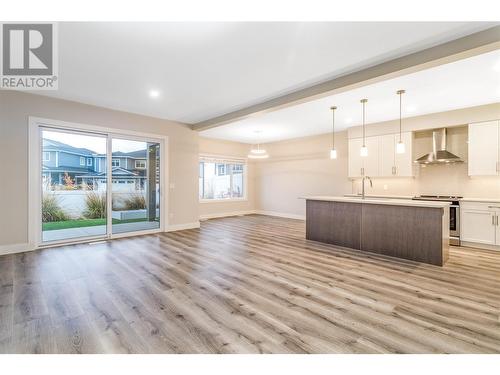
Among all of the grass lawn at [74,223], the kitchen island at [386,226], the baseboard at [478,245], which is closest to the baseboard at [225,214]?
the grass lawn at [74,223]

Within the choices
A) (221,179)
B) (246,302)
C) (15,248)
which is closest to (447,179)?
(246,302)

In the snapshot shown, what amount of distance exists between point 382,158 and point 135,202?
629cm

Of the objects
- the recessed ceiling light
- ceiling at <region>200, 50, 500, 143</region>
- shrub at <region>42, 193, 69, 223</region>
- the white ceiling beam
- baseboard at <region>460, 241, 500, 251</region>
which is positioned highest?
the recessed ceiling light

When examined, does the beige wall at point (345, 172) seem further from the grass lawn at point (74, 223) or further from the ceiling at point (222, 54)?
the grass lawn at point (74, 223)

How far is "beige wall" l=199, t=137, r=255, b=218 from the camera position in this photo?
28.5 ft

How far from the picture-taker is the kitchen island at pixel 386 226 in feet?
12.5

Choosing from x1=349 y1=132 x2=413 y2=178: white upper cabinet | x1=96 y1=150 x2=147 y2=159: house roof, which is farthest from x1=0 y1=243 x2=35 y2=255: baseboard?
x1=349 y1=132 x2=413 y2=178: white upper cabinet

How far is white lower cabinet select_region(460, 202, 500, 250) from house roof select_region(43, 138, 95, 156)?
782cm

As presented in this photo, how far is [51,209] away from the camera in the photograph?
4.91m

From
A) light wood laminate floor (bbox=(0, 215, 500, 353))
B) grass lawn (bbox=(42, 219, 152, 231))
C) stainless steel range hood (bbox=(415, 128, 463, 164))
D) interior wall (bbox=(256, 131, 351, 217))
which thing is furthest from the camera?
interior wall (bbox=(256, 131, 351, 217))

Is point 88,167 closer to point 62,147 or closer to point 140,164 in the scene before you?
point 62,147

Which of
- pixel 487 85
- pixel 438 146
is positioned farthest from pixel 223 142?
pixel 487 85

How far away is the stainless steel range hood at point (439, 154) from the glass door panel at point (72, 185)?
23.5ft

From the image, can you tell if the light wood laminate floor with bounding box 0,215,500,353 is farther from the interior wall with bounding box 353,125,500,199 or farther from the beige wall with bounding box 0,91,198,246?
the interior wall with bounding box 353,125,500,199
